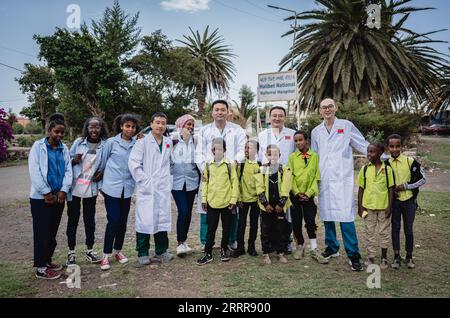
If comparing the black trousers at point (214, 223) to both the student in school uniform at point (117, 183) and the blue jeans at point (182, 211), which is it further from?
the student in school uniform at point (117, 183)

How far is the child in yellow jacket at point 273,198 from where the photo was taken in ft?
14.6

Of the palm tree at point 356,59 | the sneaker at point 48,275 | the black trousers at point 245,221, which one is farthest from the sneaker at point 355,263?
the palm tree at point 356,59

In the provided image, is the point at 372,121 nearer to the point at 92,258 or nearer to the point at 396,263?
the point at 396,263

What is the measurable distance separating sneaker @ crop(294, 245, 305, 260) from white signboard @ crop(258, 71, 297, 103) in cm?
579

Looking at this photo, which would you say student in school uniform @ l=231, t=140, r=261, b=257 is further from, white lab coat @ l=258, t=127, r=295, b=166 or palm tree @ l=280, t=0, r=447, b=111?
palm tree @ l=280, t=0, r=447, b=111

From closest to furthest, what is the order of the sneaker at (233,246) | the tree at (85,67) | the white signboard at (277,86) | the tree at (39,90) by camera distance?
1. the sneaker at (233,246)
2. the white signboard at (277,86)
3. the tree at (85,67)
4. the tree at (39,90)

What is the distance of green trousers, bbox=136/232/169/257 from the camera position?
14.6 feet

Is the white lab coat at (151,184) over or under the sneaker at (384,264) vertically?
over

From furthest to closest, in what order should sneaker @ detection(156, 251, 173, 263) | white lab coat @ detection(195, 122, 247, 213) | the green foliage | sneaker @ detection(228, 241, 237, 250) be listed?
the green foliage
sneaker @ detection(228, 241, 237, 250)
white lab coat @ detection(195, 122, 247, 213)
sneaker @ detection(156, 251, 173, 263)

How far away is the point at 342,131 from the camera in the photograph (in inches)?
180

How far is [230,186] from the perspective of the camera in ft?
14.9

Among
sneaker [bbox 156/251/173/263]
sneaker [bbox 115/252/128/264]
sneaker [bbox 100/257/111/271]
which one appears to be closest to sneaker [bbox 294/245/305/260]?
sneaker [bbox 156/251/173/263]

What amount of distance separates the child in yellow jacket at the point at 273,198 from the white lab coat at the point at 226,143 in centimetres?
43

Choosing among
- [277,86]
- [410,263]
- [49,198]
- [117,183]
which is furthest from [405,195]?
[277,86]
